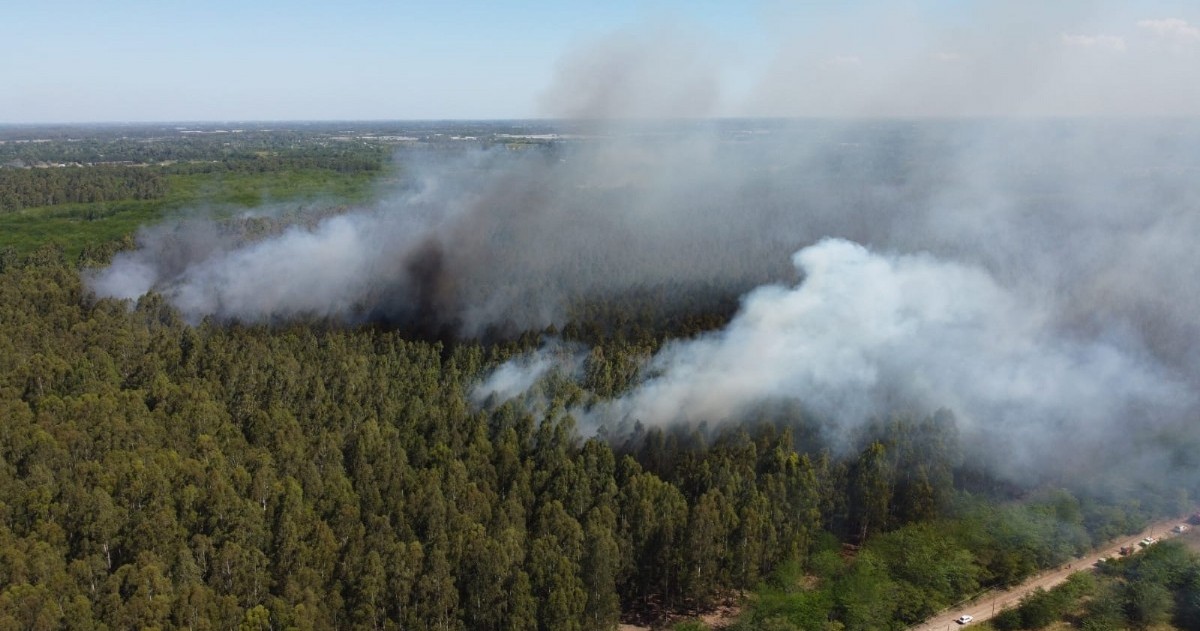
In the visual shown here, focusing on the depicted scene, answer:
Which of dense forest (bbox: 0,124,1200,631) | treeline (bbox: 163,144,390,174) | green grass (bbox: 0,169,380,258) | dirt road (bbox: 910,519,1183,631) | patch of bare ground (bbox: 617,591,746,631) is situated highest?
treeline (bbox: 163,144,390,174)

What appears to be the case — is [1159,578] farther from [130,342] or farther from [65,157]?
[65,157]

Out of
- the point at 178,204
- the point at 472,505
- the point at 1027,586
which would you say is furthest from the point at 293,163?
the point at 1027,586

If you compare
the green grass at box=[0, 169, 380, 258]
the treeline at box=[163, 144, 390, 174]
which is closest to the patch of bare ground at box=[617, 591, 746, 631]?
the green grass at box=[0, 169, 380, 258]

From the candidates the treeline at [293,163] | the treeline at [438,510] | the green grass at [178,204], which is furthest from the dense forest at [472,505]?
the treeline at [293,163]

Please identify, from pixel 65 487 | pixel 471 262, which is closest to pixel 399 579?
pixel 65 487

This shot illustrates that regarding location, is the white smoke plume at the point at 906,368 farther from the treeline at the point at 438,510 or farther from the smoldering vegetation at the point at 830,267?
the treeline at the point at 438,510

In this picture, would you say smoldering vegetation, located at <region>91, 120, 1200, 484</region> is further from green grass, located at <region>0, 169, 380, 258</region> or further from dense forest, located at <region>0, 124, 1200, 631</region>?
green grass, located at <region>0, 169, 380, 258</region>
